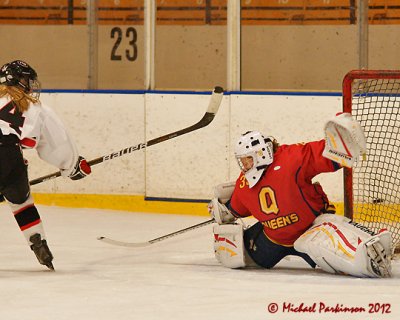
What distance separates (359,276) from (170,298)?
855 mm

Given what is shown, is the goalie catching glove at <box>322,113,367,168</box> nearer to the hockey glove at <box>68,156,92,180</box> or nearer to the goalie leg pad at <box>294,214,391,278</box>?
the goalie leg pad at <box>294,214,391,278</box>

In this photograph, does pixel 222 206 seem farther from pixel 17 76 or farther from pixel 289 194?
pixel 17 76

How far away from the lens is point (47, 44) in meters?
9.51

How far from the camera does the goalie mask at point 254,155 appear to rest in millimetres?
5320

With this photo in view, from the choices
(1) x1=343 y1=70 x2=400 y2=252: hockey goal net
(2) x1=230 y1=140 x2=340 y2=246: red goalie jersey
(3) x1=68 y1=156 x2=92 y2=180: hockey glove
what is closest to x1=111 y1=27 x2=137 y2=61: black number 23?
(1) x1=343 y1=70 x2=400 y2=252: hockey goal net

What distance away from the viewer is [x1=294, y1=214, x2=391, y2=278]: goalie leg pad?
202 inches

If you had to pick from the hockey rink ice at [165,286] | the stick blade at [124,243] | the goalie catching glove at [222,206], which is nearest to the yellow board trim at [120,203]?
the hockey rink ice at [165,286]

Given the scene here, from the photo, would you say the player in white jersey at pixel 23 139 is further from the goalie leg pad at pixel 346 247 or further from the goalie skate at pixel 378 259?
the goalie skate at pixel 378 259

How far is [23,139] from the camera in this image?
17.8 ft

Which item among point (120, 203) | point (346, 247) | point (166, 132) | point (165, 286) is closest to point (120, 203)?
point (120, 203)

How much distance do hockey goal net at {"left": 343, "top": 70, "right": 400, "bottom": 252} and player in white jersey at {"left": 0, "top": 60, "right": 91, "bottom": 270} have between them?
1.31 m

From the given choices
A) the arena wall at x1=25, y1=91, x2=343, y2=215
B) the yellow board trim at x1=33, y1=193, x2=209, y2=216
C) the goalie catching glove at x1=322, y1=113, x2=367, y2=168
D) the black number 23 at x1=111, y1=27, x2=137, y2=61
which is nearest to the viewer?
the goalie catching glove at x1=322, y1=113, x2=367, y2=168

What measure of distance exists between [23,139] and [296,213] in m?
1.17

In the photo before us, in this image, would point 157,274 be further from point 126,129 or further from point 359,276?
point 126,129
